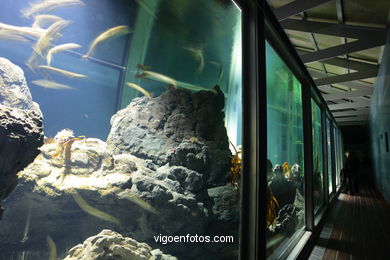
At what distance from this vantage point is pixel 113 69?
98cm

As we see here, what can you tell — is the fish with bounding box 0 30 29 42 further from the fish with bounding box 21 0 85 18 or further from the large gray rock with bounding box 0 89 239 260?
the large gray rock with bounding box 0 89 239 260

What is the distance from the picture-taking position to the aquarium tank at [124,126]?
28.5 inches

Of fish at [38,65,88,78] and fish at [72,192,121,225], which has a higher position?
fish at [38,65,88,78]

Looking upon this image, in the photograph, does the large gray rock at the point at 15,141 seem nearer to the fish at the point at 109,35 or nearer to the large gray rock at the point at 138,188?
the large gray rock at the point at 138,188

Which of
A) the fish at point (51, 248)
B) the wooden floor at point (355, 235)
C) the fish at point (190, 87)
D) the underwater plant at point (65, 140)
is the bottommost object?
the wooden floor at point (355, 235)

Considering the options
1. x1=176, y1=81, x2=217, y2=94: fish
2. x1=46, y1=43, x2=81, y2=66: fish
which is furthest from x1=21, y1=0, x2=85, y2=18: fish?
x1=176, y1=81, x2=217, y2=94: fish

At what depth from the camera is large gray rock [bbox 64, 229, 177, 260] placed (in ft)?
2.77

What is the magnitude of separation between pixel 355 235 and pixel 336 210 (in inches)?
66.7

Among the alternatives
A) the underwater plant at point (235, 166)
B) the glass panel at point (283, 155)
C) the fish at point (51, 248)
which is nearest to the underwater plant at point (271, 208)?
the glass panel at point (283, 155)

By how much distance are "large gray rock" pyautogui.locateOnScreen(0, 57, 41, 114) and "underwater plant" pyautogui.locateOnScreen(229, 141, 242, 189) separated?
1.19m

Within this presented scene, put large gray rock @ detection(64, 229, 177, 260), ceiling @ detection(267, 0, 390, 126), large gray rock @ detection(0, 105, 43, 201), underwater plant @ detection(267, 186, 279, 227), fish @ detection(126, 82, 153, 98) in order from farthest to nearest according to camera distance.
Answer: ceiling @ detection(267, 0, 390, 126), underwater plant @ detection(267, 186, 279, 227), fish @ detection(126, 82, 153, 98), large gray rock @ detection(64, 229, 177, 260), large gray rock @ detection(0, 105, 43, 201)

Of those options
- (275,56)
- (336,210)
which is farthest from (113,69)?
(336,210)

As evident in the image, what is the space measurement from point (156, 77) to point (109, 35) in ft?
1.06

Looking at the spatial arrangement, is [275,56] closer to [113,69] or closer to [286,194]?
[286,194]
